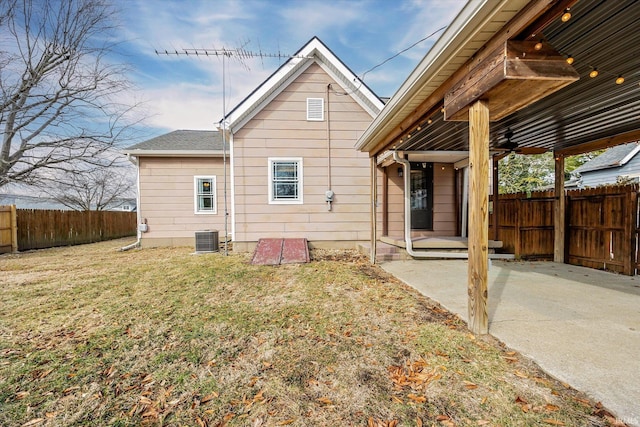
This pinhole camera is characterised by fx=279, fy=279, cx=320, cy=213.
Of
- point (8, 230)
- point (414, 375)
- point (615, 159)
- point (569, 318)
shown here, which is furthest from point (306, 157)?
point (615, 159)

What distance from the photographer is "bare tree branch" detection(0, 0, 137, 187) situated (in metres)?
9.46

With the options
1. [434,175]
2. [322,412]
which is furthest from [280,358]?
[434,175]

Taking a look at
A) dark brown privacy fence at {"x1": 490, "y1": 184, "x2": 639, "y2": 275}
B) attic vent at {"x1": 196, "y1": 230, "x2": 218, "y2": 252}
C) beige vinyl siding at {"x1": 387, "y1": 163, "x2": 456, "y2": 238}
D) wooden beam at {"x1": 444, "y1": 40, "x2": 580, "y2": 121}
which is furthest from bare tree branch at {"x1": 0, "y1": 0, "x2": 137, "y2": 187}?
dark brown privacy fence at {"x1": 490, "y1": 184, "x2": 639, "y2": 275}

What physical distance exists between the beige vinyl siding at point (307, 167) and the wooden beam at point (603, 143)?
4.59 meters

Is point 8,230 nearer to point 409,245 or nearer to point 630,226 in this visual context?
point 409,245

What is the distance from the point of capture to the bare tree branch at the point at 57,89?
9461 mm

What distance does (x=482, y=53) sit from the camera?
2.50 m

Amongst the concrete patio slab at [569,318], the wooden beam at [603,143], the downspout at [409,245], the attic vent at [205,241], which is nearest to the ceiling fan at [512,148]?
the wooden beam at [603,143]

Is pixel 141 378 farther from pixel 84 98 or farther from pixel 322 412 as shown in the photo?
pixel 84 98

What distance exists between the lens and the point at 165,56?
7910mm

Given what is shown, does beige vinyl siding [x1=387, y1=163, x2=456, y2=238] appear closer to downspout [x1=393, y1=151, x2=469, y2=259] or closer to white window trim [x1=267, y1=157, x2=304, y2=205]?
downspout [x1=393, y1=151, x2=469, y2=259]

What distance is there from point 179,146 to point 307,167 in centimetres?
472

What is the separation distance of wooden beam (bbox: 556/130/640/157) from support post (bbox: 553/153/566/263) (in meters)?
0.19

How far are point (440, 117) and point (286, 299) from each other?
3.58 metres
